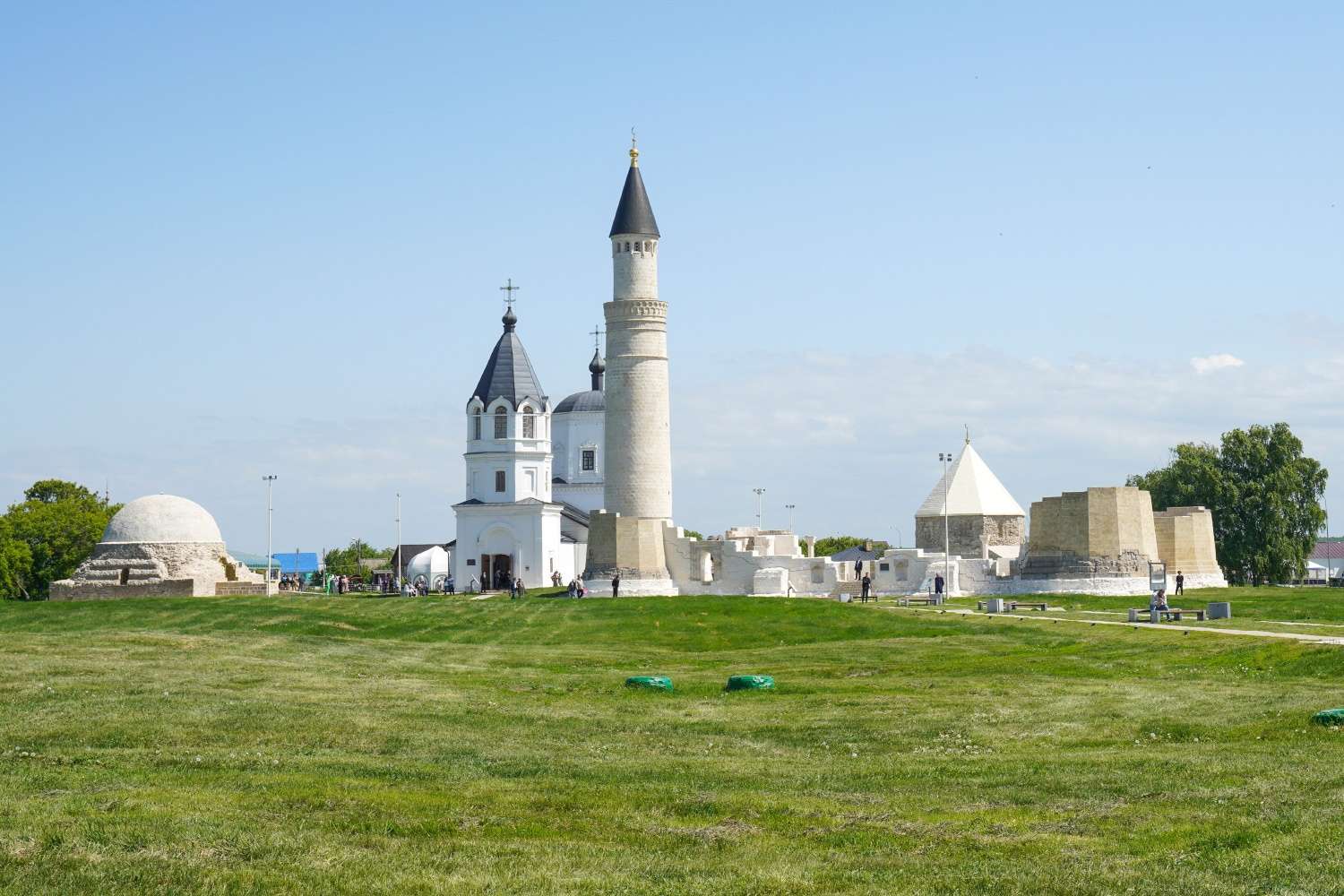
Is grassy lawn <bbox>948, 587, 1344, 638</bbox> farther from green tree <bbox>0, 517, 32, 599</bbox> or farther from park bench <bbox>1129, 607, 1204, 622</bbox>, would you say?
green tree <bbox>0, 517, 32, 599</bbox>

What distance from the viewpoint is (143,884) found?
34.3 feet

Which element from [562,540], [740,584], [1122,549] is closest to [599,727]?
[1122,549]

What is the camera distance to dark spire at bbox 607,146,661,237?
67000 millimetres

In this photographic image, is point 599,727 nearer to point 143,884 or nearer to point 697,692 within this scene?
point 697,692

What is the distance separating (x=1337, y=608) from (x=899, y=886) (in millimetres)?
38257

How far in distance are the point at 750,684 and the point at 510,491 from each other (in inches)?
2163

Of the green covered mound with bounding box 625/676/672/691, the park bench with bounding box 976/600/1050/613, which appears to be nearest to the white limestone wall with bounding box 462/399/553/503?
the park bench with bounding box 976/600/1050/613

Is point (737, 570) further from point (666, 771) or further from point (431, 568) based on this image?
point (666, 771)

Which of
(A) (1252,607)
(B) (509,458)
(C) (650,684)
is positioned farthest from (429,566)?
(C) (650,684)

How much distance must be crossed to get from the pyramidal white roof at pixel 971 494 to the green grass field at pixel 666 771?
3466cm

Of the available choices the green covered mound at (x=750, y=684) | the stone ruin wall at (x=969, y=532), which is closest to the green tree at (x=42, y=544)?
the stone ruin wall at (x=969, y=532)

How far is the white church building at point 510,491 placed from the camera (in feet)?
256

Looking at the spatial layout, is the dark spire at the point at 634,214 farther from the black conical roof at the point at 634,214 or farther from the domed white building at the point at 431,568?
the domed white building at the point at 431,568

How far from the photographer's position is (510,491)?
78875mm
